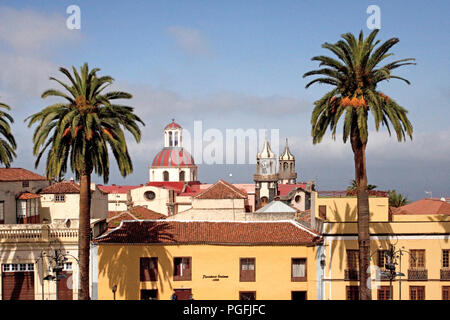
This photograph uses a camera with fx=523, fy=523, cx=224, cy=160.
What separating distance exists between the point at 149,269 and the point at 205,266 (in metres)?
3.35

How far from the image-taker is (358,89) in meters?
24.0

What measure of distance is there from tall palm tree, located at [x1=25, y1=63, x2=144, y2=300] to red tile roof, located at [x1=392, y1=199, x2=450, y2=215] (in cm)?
2675

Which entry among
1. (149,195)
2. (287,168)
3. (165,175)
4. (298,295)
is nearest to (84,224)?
(298,295)

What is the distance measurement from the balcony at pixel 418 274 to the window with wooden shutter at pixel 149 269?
1506 cm

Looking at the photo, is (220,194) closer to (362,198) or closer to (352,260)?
(352,260)

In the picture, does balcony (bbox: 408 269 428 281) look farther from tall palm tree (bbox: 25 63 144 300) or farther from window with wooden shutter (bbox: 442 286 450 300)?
tall palm tree (bbox: 25 63 144 300)

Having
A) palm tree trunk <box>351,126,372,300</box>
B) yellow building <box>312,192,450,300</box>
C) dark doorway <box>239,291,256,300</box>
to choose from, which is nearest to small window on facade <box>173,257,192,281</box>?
dark doorway <box>239,291,256,300</box>

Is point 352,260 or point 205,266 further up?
point 352,260

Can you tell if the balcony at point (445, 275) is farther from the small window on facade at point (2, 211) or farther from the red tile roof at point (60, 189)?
the red tile roof at point (60, 189)

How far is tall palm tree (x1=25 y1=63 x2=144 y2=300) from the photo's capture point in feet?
79.0

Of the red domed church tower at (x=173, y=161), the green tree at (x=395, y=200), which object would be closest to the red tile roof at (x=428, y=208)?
the green tree at (x=395, y=200)

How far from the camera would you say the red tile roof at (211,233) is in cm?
3142
